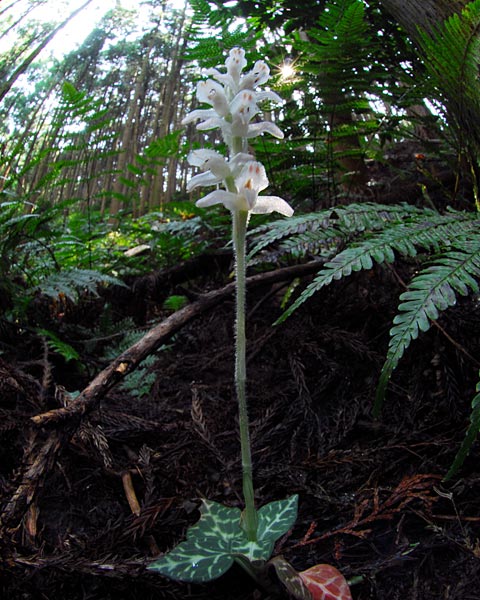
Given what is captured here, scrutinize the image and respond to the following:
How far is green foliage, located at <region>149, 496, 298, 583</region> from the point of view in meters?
0.79

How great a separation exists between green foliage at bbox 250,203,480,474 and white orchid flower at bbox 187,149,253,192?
0.39 metres

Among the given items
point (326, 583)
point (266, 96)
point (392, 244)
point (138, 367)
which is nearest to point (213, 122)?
point (266, 96)

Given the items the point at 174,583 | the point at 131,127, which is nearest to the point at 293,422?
the point at 174,583

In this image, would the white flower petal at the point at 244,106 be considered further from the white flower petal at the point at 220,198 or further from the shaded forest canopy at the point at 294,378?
the shaded forest canopy at the point at 294,378

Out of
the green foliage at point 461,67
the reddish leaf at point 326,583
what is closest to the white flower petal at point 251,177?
the reddish leaf at point 326,583

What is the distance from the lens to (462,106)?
157cm

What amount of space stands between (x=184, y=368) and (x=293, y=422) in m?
0.72

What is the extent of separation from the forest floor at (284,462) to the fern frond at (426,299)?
328mm

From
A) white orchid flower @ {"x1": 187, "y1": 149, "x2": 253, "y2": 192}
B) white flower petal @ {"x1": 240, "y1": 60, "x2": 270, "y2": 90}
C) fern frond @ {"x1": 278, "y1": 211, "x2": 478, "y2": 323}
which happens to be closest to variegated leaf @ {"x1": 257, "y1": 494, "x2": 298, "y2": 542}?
fern frond @ {"x1": 278, "y1": 211, "x2": 478, "y2": 323}

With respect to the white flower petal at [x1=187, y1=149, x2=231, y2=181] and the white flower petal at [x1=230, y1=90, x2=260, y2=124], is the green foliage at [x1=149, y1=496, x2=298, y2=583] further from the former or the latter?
the white flower petal at [x1=230, y1=90, x2=260, y2=124]

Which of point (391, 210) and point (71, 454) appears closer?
point (71, 454)

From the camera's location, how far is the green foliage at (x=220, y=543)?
788mm

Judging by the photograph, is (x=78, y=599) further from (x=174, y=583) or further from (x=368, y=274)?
(x=368, y=274)

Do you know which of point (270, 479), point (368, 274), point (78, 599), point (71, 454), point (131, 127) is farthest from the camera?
point (131, 127)
